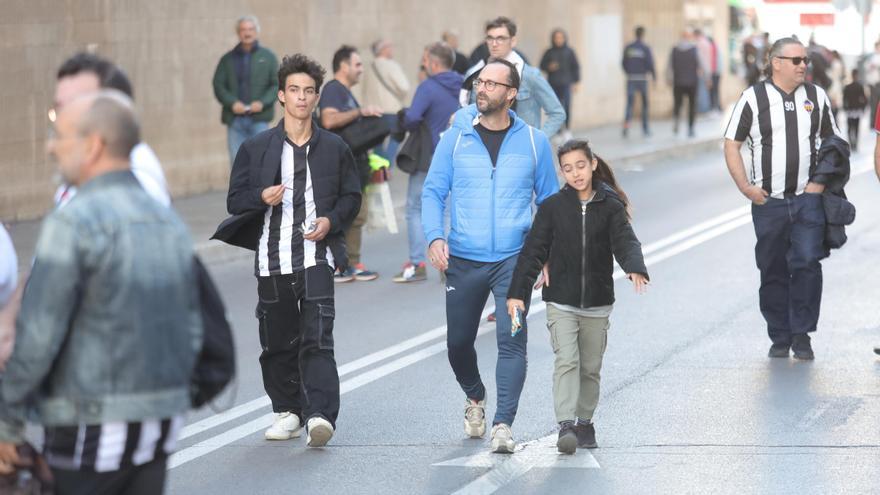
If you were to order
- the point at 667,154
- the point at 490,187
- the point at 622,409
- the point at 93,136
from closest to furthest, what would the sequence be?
the point at 93,136 < the point at 490,187 < the point at 622,409 < the point at 667,154

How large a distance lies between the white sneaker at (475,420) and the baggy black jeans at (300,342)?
2.02 feet

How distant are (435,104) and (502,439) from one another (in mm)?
5668

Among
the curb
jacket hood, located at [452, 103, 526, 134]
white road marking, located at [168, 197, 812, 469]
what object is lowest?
the curb

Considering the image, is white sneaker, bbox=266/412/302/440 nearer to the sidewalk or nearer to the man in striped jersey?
the man in striped jersey

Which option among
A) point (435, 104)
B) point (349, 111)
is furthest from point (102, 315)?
point (435, 104)

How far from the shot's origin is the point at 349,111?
41.2 feet

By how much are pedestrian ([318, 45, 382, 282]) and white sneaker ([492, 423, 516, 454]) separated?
194 inches

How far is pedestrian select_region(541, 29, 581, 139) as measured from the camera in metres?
27.2

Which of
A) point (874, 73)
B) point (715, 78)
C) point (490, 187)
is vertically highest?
point (490, 187)

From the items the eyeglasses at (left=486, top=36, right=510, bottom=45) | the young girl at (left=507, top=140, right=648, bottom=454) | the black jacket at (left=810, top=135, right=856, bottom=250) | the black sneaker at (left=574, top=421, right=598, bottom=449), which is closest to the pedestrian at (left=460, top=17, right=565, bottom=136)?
the eyeglasses at (left=486, top=36, right=510, bottom=45)

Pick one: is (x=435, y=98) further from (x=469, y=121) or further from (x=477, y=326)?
(x=477, y=326)

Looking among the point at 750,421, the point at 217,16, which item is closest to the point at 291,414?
the point at 750,421

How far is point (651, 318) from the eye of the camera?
37.1 feet

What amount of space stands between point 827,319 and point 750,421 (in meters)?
3.30
